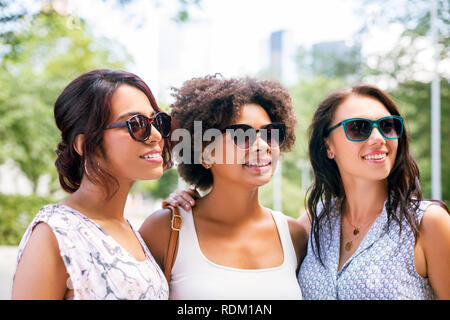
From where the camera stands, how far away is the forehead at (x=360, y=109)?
266 cm

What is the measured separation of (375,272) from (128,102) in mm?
1654

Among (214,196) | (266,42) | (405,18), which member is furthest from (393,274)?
(266,42)

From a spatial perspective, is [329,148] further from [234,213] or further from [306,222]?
[234,213]

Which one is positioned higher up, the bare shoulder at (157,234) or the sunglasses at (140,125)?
the sunglasses at (140,125)

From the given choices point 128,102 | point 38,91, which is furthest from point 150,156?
point 38,91

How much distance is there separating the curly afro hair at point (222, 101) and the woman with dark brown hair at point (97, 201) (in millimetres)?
519

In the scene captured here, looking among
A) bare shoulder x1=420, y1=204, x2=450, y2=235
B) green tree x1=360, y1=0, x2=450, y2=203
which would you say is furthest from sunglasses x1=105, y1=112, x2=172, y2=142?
green tree x1=360, y1=0, x2=450, y2=203

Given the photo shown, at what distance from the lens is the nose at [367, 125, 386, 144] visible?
257cm

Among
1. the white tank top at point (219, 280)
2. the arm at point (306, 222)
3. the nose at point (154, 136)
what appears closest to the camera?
the nose at point (154, 136)

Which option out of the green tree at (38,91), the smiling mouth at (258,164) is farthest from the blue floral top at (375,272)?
the green tree at (38,91)

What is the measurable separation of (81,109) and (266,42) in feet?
203

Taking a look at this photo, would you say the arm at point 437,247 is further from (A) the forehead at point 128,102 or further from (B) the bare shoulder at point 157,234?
(A) the forehead at point 128,102

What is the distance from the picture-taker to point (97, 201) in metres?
2.12

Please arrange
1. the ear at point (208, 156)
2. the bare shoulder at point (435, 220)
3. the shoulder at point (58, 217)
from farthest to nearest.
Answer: the ear at point (208, 156) → the bare shoulder at point (435, 220) → the shoulder at point (58, 217)
